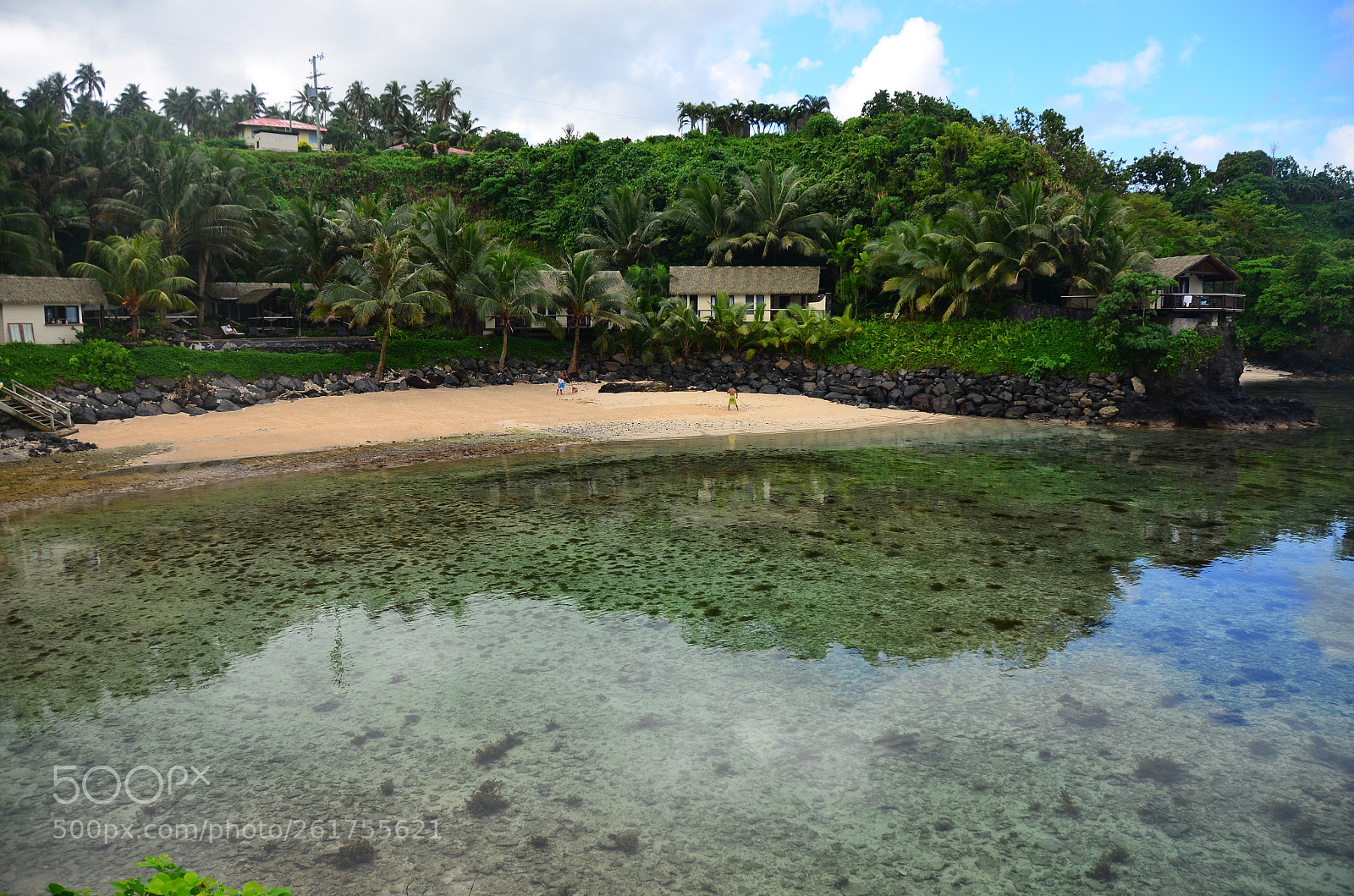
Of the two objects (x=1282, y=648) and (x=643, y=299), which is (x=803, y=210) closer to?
(x=643, y=299)

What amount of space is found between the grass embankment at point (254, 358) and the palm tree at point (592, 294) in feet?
13.2

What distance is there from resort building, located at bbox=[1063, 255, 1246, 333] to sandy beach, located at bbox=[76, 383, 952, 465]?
10107 mm

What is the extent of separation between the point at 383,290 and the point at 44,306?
12.9 m

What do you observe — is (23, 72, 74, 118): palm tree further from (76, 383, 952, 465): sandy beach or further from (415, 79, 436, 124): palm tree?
(76, 383, 952, 465): sandy beach

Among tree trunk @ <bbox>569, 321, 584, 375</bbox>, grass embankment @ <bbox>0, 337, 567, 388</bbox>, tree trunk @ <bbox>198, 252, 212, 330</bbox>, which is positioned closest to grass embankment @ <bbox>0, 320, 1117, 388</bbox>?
grass embankment @ <bbox>0, 337, 567, 388</bbox>

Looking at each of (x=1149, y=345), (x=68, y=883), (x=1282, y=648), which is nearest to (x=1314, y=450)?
(x=1149, y=345)

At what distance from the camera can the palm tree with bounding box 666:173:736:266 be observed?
44906 millimetres

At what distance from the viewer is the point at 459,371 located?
35.6 meters

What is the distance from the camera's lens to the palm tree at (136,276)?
30594 mm

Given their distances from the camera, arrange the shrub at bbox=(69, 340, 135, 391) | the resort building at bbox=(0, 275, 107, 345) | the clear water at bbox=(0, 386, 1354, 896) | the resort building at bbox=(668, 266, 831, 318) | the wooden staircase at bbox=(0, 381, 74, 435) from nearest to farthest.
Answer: the clear water at bbox=(0, 386, 1354, 896), the wooden staircase at bbox=(0, 381, 74, 435), the shrub at bbox=(69, 340, 135, 391), the resort building at bbox=(0, 275, 107, 345), the resort building at bbox=(668, 266, 831, 318)

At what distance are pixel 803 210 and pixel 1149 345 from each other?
20.5 metres

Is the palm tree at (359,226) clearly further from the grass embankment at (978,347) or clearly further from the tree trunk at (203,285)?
the grass embankment at (978,347)

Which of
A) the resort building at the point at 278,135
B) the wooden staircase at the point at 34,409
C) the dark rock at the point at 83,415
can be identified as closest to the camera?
the wooden staircase at the point at 34,409

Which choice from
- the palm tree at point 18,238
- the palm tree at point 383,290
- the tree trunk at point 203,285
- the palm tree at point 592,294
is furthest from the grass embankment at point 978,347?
the palm tree at point 18,238
